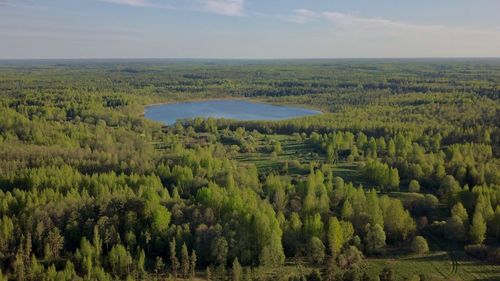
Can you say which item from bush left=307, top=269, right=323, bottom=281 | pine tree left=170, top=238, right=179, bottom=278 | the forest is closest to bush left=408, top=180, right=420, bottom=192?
the forest

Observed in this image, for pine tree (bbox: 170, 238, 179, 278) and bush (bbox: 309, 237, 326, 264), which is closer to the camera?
pine tree (bbox: 170, 238, 179, 278)

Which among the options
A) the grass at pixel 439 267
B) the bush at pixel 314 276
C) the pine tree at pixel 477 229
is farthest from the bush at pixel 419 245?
the bush at pixel 314 276

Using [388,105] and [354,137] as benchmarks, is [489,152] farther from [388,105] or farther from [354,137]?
[388,105]

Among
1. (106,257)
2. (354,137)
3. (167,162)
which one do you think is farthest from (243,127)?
(106,257)

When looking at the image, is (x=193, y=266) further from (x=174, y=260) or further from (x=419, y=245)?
(x=419, y=245)

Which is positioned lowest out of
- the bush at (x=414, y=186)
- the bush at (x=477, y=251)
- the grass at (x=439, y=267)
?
the grass at (x=439, y=267)

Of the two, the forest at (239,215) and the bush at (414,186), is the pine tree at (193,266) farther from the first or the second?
the bush at (414,186)

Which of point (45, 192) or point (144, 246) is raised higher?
point (45, 192)

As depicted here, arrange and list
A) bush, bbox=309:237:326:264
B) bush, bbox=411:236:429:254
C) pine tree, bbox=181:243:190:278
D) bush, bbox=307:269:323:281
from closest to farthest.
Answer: bush, bbox=307:269:323:281, pine tree, bbox=181:243:190:278, bush, bbox=309:237:326:264, bush, bbox=411:236:429:254

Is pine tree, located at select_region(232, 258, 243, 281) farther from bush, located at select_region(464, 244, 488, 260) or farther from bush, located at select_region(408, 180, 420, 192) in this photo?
bush, located at select_region(408, 180, 420, 192)
